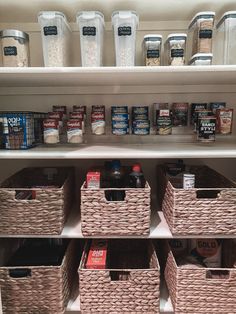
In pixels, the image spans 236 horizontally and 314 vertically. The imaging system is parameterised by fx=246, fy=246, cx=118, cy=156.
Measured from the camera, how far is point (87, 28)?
39.4 inches

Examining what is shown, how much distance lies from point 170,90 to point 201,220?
70 centimetres

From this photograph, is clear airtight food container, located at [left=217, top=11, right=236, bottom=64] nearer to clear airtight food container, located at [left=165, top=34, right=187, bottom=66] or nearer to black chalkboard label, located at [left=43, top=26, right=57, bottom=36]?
clear airtight food container, located at [left=165, top=34, right=187, bottom=66]

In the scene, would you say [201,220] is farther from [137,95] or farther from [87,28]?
[87,28]

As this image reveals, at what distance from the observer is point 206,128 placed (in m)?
1.11

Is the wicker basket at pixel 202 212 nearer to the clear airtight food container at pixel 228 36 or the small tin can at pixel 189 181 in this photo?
the small tin can at pixel 189 181

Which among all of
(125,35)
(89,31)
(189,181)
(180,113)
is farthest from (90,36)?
(189,181)

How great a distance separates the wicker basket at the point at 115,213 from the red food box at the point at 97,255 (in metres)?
0.13

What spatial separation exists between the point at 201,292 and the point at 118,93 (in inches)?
40.5

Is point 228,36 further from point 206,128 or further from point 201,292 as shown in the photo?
point 201,292

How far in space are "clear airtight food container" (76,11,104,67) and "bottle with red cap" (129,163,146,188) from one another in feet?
1.53

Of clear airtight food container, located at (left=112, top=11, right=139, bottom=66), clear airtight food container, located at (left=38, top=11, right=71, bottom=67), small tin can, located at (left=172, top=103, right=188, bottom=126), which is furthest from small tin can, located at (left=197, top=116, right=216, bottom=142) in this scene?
clear airtight food container, located at (left=38, top=11, right=71, bottom=67)

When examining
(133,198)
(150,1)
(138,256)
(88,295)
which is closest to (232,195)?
(133,198)

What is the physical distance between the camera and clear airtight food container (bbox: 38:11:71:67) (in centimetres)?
100

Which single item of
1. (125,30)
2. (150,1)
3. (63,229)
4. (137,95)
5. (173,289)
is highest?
(150,1)
